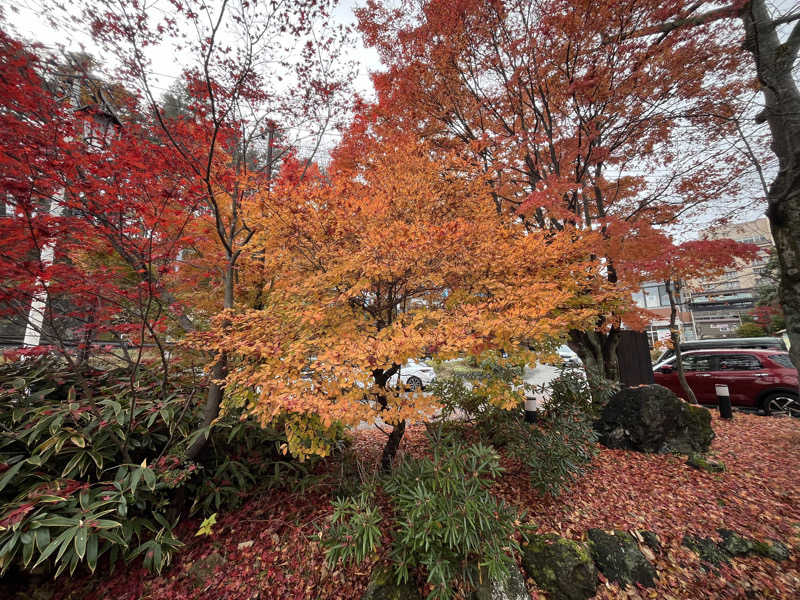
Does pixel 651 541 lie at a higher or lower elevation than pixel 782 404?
lower

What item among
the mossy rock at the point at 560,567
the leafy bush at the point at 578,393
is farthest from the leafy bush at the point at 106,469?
the leafy bush at the point at 578,393

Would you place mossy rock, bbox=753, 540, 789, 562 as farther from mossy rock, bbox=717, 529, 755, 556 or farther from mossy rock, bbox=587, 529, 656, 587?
mossy rock, bbox=587, 529, 656, 587

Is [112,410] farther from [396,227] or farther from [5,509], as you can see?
[396,227]

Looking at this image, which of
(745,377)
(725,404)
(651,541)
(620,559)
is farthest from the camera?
(745,377)

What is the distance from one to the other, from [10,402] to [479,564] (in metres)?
5.63

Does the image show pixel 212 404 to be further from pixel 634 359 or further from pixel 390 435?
pixel 634 359

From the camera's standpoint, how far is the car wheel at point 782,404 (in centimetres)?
640

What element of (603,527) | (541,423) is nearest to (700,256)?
(541,423)

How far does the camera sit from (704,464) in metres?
4.21

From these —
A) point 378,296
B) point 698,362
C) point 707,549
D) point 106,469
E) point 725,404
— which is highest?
point 378,296

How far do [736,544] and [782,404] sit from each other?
638 centimetres

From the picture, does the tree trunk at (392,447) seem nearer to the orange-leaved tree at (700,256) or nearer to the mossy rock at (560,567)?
the mossy rock at (560,567)

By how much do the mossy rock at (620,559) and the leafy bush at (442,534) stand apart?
0.90m

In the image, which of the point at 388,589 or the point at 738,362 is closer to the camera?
the point at 388,589
